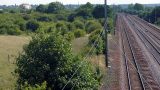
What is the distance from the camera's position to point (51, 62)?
22406 millimetres

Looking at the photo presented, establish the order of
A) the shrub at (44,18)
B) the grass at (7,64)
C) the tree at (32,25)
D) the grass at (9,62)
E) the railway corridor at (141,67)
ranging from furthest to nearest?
the shrub at (44,18) → the tree at (32,25) → the railway corridor at (141,67) → the grass at (9,62) → the grass at (7,64)

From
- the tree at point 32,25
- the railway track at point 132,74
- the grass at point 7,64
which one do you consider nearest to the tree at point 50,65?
the grass at point 7,64

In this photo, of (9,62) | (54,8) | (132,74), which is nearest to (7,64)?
(9,62)

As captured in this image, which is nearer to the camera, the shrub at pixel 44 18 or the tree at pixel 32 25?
the tree at pixel 32 25

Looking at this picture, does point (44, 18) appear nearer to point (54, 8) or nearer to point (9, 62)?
point (54, 8)

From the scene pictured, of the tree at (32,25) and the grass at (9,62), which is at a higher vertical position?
the grass at (9,62)

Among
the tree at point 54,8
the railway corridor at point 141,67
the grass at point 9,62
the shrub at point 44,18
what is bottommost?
the shrub at point 44,18

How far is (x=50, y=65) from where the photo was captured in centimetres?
2234

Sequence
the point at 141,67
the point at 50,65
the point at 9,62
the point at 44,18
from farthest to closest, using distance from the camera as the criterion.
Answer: the point at 44,18 < the point at 9,62 < the point at 141,67 < the point at 50,65

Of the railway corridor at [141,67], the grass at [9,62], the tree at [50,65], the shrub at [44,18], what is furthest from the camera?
the shrub at [44,18]

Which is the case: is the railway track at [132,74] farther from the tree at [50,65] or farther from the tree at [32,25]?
the tree at [32,25]

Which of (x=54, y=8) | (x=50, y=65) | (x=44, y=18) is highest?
(x=50, y=65)

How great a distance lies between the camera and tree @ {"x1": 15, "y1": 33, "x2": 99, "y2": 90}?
22.0 metres

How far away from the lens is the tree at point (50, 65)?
22.0 meters
